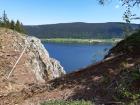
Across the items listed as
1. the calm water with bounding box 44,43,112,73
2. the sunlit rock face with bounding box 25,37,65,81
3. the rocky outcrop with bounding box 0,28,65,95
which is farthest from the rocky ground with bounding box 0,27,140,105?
the sunlit rock face with bounding box 25,37,65,81

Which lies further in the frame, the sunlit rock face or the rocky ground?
the sunlit rock face

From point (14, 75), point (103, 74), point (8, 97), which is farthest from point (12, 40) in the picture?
point (103, 74)

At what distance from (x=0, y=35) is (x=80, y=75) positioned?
11931 millimetres

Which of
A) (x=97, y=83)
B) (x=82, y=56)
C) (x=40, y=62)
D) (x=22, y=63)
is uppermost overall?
(x=97, y=83)

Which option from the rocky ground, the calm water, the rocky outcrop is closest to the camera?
the rocky ground

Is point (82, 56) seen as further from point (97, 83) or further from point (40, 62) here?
point (97, 83)

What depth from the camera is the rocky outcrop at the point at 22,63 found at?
1939 cm

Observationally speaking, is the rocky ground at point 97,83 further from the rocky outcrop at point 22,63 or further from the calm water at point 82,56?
the rocky outcrop at point 22,63

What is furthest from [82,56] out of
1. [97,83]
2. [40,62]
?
[97,83]

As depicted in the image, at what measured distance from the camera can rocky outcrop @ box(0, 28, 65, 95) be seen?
1939cm

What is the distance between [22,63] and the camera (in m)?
21.7

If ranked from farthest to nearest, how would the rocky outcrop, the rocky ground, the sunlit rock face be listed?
the sunlit rock face, the rocky outcrop, the rocky ground

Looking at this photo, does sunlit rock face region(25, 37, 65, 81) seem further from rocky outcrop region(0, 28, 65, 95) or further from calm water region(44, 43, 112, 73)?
calm water region(44, 43, 112, 73)

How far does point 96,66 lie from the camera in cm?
1434
